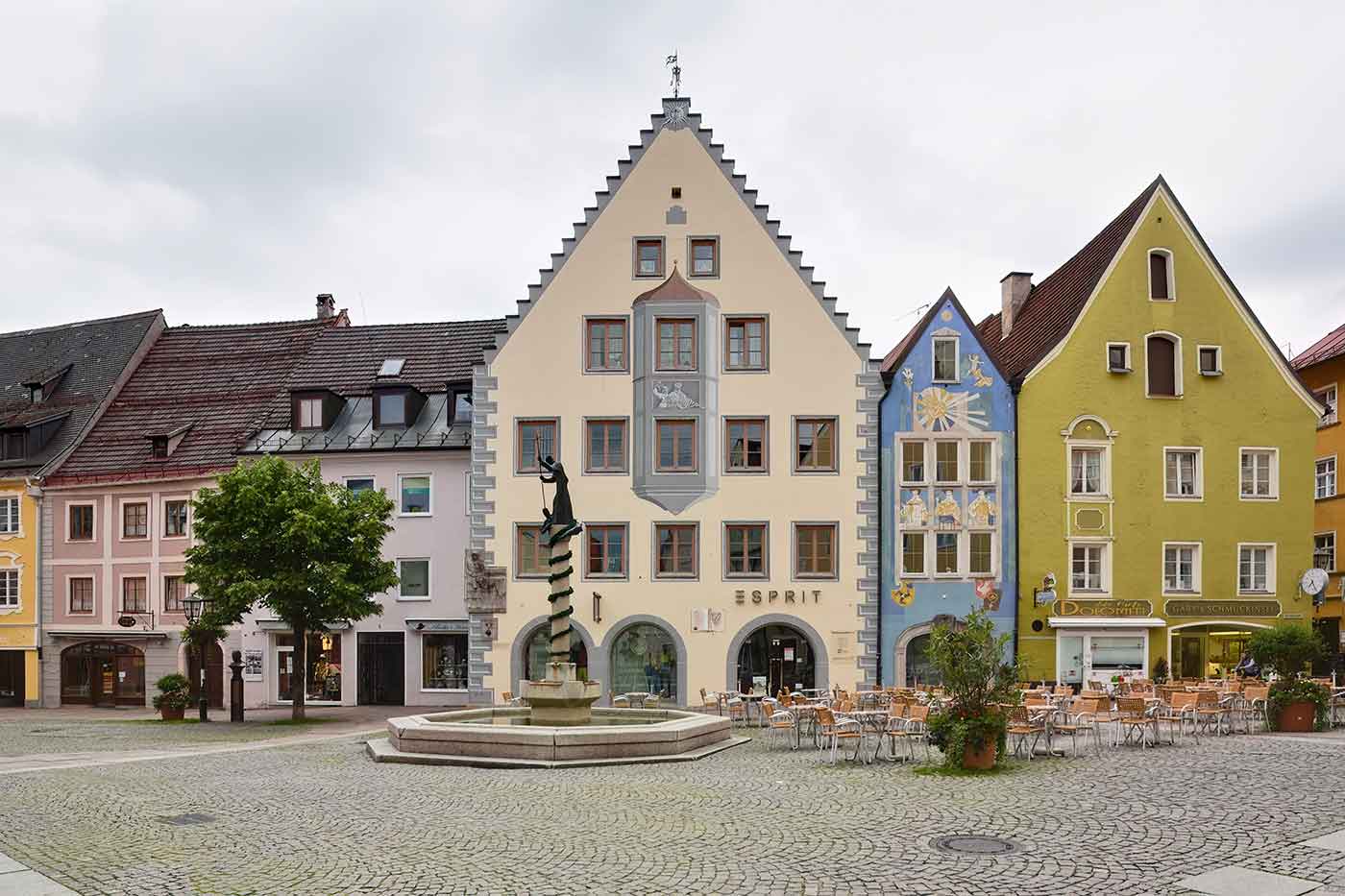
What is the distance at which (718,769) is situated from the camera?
20.5 metres

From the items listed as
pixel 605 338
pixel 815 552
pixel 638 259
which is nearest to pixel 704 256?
pixel 638 259

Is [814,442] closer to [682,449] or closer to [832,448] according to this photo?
[832,448]

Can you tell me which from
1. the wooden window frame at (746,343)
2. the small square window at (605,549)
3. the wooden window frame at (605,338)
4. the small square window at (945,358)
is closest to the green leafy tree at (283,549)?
the small square window at (605,549)

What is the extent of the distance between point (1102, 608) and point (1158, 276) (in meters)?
10.2

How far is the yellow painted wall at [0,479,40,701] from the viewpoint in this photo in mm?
43938

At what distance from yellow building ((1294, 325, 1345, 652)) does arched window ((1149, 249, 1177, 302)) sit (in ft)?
26.3

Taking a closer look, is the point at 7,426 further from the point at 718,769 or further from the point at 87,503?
the point at 718,769

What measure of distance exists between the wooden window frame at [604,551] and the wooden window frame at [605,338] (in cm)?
454

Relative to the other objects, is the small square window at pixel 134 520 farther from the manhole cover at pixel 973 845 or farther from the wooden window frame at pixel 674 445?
the manhole cover at pixel 973 845

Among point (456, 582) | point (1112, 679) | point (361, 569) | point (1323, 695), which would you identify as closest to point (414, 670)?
point (456, 582)

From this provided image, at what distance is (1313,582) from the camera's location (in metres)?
36.0

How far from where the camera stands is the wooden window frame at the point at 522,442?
37.0 m

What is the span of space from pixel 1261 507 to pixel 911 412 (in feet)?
→ 35.5

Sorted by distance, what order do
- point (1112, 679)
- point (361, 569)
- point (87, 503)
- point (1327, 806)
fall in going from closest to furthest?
point (1327, 806), point (361, 569), point (1112, 679), point (87, 503)
